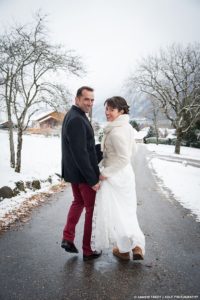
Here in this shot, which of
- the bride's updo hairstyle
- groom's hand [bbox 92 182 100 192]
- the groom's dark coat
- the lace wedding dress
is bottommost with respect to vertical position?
the lace wedding dress

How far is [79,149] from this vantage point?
361cm

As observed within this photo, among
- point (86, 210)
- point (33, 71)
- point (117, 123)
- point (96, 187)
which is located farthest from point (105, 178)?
point (33, 71)

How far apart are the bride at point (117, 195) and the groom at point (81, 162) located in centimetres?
14

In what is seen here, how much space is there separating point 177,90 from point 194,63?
398cm

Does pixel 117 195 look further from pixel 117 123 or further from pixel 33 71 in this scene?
pixel 33 71

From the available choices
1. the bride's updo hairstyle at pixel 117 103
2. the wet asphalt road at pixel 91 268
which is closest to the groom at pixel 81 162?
the bride's updo hairstyle at pixel 117 103

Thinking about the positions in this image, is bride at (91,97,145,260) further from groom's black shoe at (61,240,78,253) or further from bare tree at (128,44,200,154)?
bare tree at (128,44,200,154)

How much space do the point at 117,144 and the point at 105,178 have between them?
0.54 meters

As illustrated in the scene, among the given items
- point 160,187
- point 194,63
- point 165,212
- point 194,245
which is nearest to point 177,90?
point 194,63

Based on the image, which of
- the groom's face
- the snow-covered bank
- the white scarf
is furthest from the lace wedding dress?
the snow-covered bank

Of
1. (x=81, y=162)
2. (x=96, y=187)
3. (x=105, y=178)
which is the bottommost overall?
(x=96, y=187)

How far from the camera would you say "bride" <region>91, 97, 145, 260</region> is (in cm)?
373

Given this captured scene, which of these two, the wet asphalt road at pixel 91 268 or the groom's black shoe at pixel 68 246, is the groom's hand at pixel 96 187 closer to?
the groom's black shoe at pixel 68 246

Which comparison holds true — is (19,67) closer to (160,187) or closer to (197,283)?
(160,187)
